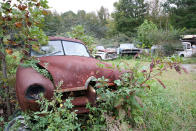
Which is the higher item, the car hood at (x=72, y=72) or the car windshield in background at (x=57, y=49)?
the car windshield in background at (x=57, y=49)

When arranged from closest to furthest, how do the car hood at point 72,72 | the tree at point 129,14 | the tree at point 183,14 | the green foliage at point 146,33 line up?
the car hood at point 72,72 < the green foliage at point 146,33 < the tree at point 183,14 < the tree at point 129,14

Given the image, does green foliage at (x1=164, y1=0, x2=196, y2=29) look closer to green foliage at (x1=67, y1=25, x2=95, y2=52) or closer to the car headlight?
green foliage at (x1=67, y1=25, x2=95, y2=52)

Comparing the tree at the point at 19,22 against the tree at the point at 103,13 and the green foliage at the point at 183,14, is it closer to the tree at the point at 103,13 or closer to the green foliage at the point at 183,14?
the green foliage at the point at 183,14

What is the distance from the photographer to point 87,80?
206 centimetres

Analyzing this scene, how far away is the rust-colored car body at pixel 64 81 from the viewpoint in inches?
71.1

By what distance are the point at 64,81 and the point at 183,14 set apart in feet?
111

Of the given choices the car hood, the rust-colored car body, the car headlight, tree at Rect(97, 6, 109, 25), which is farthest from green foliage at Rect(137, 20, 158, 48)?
tree at Rect(97, 6, 109, 25)

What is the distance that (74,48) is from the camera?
10.8 feet

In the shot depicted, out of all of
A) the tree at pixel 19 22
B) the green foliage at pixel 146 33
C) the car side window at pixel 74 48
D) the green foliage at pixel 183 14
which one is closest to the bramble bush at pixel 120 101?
the tree at pixel 19 22

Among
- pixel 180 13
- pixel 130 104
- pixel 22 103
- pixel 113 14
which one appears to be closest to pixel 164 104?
pixel 130 104

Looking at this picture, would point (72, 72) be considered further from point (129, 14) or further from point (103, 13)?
point (103, 13)

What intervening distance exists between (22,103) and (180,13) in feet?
112

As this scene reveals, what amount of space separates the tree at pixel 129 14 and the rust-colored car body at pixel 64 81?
102 ft

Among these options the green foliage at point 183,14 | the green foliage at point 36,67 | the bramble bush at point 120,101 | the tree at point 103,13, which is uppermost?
the tree at point 103,13
